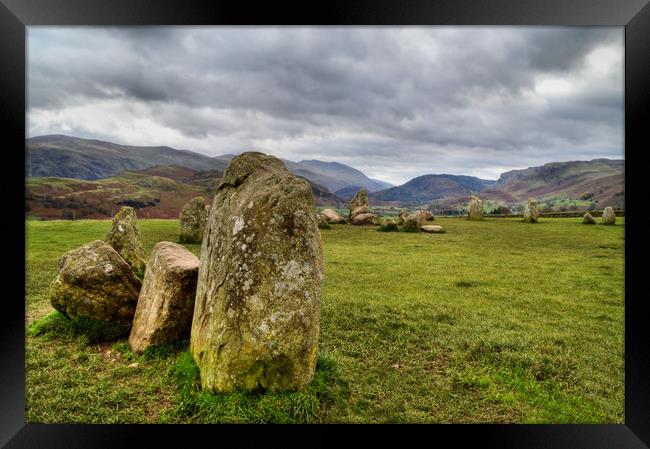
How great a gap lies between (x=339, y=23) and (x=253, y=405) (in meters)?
5.96

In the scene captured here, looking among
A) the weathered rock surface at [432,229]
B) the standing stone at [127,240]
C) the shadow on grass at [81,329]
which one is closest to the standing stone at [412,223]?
the weathered rock surface at [432,229]

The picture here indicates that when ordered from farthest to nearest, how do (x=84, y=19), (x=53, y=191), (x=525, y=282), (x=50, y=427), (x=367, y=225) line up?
(x=53, y=191) < (x=367, y=225) < (x=525, y=282) < (x=84, y=19) < (x=50, y=427)

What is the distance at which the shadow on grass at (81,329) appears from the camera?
Answer: 786 centimetres

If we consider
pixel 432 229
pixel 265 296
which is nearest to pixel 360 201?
pixel 432 229

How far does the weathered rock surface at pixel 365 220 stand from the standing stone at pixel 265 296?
30279 mm

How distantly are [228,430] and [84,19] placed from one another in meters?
6.79

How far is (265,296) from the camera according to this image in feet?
17.3

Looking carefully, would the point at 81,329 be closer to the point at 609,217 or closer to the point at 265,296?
the point at 265,296

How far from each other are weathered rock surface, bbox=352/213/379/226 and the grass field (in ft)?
70.7

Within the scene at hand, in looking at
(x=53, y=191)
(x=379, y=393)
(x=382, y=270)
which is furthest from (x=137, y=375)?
(x=53, y=191)

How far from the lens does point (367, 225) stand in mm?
35406

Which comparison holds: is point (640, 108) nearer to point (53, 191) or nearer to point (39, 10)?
point (39, 10)

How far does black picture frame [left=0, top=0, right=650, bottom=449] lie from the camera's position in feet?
17.8

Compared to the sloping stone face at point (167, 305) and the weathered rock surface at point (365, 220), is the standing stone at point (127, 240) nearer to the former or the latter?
the sloping stone face at point (167, 305)
